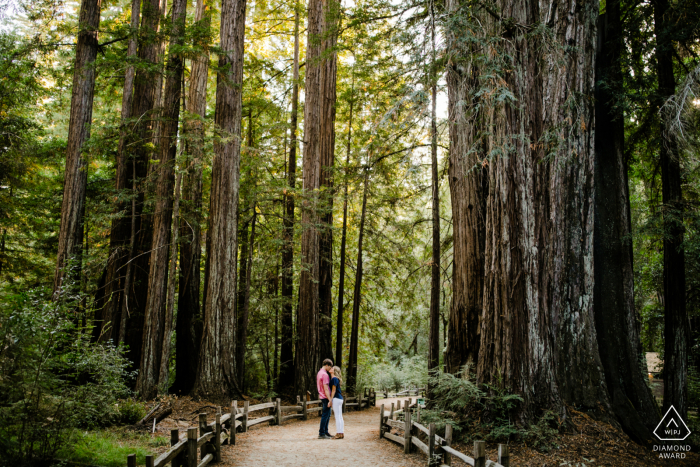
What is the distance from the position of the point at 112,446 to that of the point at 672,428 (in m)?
10.0

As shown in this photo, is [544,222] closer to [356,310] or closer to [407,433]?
[407,433]

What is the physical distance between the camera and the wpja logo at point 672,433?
25.6 ft

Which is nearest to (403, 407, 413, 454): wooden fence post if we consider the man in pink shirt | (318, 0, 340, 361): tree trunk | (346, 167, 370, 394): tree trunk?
the man in pink shirt

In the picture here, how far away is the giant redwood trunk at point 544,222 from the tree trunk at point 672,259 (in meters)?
2.32

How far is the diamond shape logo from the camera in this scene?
27.5 feet

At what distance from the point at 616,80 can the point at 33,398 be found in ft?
39.5

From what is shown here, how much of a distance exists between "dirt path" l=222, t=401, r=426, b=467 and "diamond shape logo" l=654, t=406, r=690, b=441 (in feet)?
15.1

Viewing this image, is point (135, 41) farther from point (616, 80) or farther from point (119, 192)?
point (616, 80)

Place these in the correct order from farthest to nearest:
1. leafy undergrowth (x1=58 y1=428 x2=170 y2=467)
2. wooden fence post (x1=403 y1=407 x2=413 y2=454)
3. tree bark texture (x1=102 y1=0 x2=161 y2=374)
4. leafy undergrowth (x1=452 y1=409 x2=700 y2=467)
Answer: tree bark texture (x1=102 y1=0 x2=161 y2=374)
wooden fence post (x1=403 y1=407 x2=413 y2=454)
leafy undergrowth (x1=452 y1=409 x2=700 y2=467)
leafy undergrowth (x1=58 y1=428 x2=170 y2=467)

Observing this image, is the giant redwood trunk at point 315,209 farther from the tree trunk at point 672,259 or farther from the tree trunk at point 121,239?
the tree trunk at point 672,259

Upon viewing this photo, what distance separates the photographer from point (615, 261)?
9469 mm

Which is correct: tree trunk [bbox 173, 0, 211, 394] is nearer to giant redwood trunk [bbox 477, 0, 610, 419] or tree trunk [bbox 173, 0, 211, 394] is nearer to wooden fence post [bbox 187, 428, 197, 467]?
wooden fence post [bbox 187, 428, 197, 467]

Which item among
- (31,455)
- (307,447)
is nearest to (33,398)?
(31,455)

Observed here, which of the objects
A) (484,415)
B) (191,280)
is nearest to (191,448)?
(484,415)
